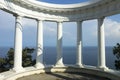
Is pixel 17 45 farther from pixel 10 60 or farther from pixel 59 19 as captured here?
pixel 10 60

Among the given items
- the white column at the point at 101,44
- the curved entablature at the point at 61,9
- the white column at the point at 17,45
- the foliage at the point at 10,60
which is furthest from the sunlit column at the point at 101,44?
the foliage at the point at 10,60

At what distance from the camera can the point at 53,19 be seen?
86.2 meters

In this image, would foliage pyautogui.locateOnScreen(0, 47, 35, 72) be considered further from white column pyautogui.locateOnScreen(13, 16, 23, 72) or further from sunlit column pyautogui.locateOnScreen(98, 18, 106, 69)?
sunlit column pyautogui.locateOnScreen(98, 18, 106, 69)

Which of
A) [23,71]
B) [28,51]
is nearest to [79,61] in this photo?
[23,71]

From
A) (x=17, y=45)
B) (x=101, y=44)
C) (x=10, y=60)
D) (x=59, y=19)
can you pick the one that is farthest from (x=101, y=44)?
(x=10, y=60)

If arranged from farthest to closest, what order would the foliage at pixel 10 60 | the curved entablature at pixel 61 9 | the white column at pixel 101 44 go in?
1. the foliage at pixel 10 60
2. the white column at pixel 101 44
3. the curved entablature at pixel 61 9

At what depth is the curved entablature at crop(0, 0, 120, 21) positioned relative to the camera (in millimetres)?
67062

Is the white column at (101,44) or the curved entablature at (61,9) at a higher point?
the curved entablature at (61,9)

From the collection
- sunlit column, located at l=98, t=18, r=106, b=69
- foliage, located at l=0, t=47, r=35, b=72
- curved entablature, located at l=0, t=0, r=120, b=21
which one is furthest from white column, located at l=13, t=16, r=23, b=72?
sunlit column, located at l=98, t=18, r=106, b=69

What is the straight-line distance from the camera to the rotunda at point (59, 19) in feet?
223

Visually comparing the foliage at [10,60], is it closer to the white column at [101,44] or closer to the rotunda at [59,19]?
the rotunda at [59,19]

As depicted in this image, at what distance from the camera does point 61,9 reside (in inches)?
3337

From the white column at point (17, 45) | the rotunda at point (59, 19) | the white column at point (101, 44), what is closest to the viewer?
the rotunda at point (59, 19)

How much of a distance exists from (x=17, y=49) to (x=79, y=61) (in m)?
29.3
